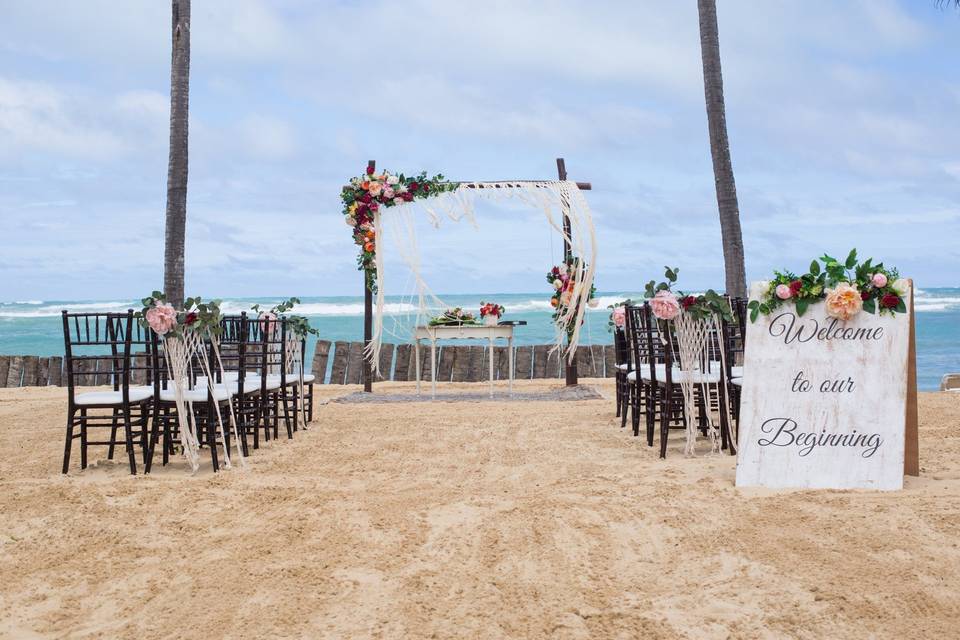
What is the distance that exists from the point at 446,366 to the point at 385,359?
33.9 inches

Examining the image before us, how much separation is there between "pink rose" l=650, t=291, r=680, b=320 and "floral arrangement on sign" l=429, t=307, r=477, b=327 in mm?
4696

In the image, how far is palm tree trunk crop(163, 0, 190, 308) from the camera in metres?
8.94

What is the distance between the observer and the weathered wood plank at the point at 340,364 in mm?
12062

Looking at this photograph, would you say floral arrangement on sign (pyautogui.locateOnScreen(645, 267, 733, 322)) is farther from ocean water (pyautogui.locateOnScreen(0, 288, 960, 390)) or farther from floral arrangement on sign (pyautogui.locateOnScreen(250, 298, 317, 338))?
ocean water (pyautogui.locateOnScreen(0, 288, 960, 390))

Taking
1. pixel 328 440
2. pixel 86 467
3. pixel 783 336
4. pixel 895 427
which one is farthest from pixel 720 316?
pixel 86 467

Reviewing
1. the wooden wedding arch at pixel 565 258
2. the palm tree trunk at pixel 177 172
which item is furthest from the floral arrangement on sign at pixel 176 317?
the wooden wedding arch at pixel 565 258

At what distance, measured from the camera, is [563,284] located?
10586 millimetres

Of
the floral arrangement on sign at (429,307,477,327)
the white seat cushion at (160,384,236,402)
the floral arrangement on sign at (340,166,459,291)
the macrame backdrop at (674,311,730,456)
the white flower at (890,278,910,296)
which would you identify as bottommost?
the white seat cushion at (160,384,236,402)

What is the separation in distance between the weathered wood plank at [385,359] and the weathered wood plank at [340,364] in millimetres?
521

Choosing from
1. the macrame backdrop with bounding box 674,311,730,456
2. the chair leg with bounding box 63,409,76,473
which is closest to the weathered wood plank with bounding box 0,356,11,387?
the chair leg with bounding box 63,409,76,473

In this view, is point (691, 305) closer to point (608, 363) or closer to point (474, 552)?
point (474, 552)

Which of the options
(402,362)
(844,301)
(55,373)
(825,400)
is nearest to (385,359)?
(402,362)

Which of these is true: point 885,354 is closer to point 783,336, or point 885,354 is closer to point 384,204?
point 783,336

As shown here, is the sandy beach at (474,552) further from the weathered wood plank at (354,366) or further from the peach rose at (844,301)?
the weathered wood plank at (354,366)
